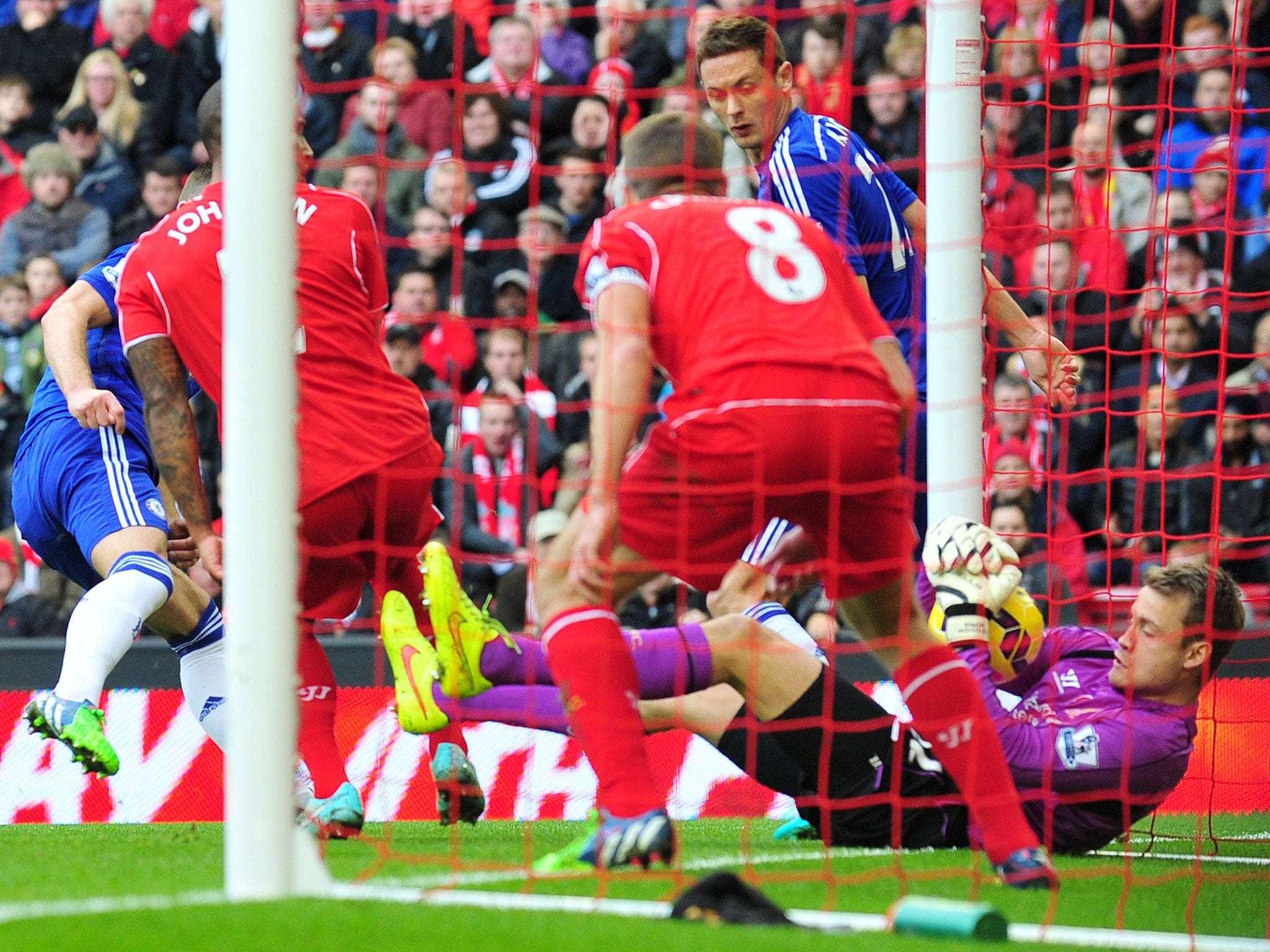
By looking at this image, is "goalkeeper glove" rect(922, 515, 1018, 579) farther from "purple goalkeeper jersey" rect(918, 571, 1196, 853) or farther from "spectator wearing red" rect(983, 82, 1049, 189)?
"spectator wearing red" rect(983, 82, 1049, 189)

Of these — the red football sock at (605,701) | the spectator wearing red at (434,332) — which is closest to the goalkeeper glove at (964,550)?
the red football sock at (605,701)

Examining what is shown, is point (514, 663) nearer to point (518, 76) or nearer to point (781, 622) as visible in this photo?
point (781, 622)

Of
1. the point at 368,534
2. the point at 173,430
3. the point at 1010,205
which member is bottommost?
the point at 368,534

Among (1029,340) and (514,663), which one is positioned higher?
(1029,340)

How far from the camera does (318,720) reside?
4.45 m

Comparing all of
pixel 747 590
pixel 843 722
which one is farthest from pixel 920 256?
pixel 843 722

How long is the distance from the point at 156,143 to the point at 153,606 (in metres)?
5.28

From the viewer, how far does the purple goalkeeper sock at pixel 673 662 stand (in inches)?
161

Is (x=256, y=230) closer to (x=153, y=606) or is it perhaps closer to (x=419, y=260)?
(x=153, y=606)

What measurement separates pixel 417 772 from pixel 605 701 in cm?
257

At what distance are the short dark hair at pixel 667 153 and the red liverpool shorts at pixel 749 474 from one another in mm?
583

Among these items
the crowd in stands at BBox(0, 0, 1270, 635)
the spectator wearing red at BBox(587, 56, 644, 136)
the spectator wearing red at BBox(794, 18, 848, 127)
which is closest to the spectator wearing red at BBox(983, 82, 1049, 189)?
the crowd in stands at BBox(0, 0, 1270, 635)

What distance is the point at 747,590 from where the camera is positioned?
197 inches

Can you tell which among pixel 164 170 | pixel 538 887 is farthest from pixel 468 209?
pixel 538 887
